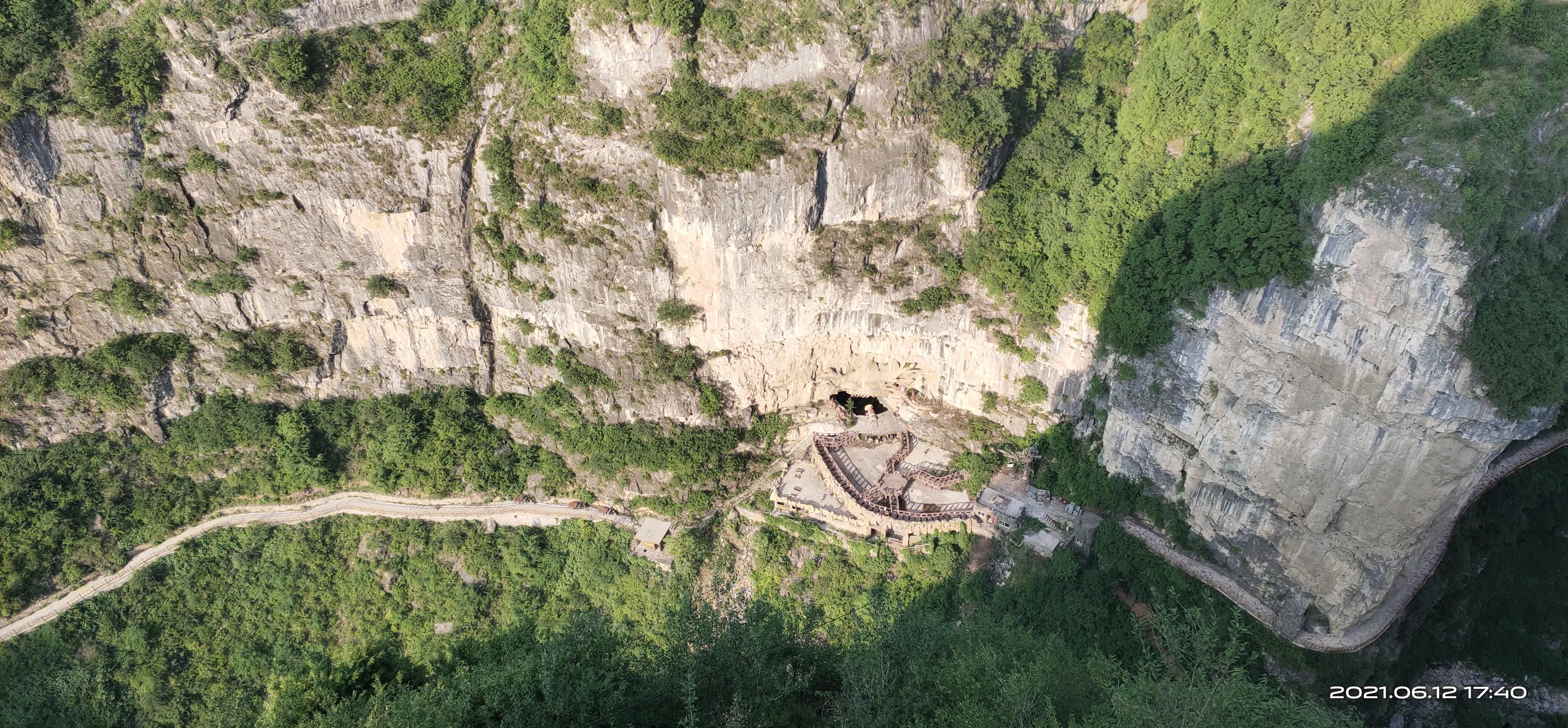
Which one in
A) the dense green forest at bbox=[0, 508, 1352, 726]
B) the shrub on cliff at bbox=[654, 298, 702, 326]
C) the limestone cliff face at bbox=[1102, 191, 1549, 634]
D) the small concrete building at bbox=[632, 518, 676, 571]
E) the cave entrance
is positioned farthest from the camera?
the cave entrance

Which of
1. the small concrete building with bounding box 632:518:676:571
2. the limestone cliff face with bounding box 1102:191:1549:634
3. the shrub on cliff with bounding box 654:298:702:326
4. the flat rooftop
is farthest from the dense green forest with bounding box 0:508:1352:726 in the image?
the shrub on cliff with bounding box 654:298:702:326

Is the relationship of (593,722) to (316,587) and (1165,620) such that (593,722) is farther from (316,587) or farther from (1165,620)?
(316,587)

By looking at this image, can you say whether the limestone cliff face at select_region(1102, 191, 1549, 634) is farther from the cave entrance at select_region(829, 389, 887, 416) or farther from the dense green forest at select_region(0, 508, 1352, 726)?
the cave entrance at select_region(829, 389, 887, 416)

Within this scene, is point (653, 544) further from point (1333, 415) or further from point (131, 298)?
point (1333, 415)

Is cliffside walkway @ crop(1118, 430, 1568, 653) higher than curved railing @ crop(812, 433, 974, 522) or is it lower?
higher

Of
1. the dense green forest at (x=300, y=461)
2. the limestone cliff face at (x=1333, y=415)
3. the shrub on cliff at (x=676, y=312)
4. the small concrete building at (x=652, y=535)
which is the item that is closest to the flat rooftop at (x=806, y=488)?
the dense green forest at (x=300, y=461)

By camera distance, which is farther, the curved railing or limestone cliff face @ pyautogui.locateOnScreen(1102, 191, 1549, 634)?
the curved railing

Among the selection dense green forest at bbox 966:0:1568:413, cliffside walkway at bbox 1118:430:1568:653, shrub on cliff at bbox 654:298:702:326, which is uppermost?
dense green forest at bbox 966:0:1568:413
